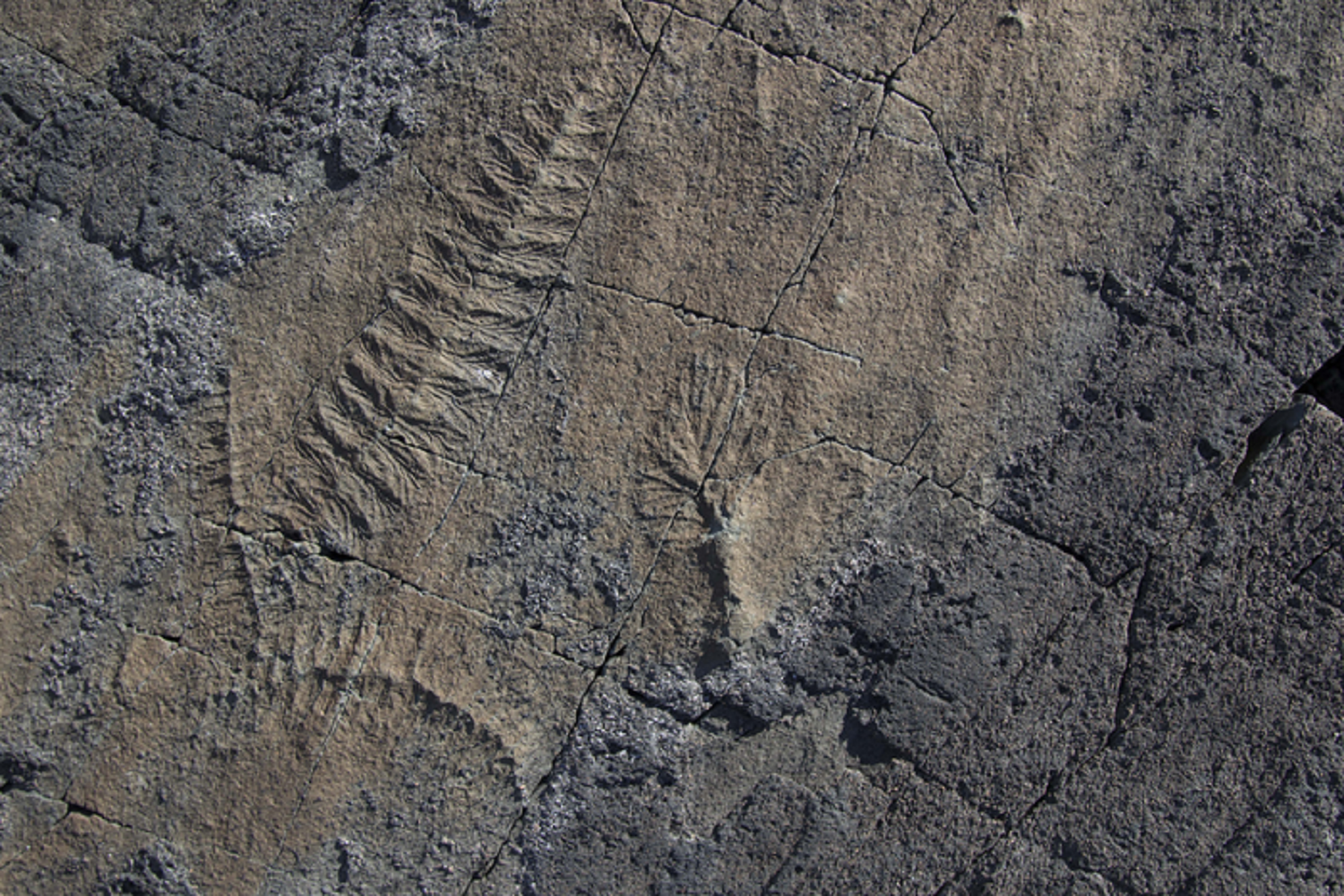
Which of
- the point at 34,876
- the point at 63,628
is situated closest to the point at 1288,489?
the point at 63,628

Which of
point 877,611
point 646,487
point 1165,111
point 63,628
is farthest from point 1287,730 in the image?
point 63,628

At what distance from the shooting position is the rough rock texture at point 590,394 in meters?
1.73

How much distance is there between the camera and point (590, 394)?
1.75 m

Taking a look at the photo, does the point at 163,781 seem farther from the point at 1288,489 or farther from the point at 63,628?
the point at 1288,489

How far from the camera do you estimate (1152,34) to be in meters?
1.79

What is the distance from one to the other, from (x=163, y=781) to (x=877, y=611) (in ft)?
4.78

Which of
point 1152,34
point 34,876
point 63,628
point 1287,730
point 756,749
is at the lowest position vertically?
point 34,876

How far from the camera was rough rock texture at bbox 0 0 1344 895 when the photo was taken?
1729mm

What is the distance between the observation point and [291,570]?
68.1 inches

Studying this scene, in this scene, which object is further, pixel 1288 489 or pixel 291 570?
pixel 1288 489

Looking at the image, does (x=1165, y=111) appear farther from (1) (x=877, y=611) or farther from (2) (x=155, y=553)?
(2) (x=155, y=553)

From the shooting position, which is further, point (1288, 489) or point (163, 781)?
point (1288, 489)

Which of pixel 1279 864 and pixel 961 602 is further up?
pixel 961 602

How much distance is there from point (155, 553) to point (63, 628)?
230 millimetres
